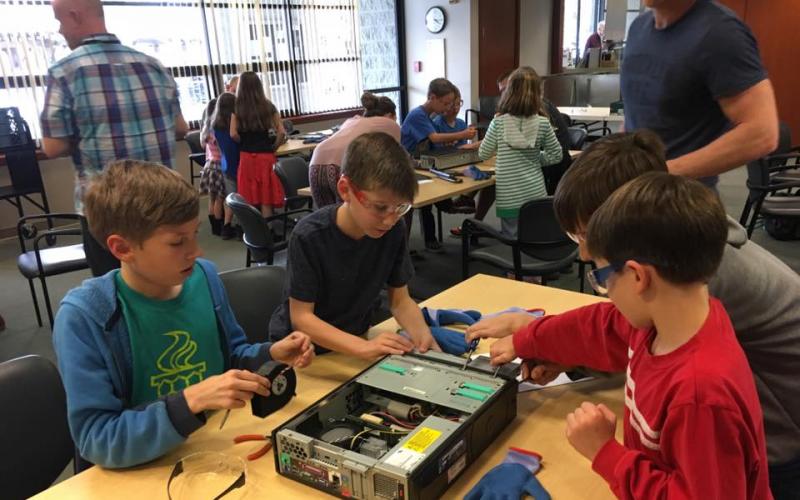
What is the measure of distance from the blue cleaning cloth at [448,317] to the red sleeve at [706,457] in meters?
0.84

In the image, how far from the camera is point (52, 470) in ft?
4.40

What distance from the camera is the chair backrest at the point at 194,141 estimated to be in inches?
245

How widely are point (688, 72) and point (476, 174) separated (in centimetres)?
225

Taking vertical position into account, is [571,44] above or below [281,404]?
above

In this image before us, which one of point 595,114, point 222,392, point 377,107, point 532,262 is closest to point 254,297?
point 222,392

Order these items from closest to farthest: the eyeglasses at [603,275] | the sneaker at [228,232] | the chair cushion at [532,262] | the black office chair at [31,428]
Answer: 1. the eyeglasses at [603,275]
2. the black office chair at [31,428]
3. the chair cushion at [532,262]
4. the sneaker at [228,232]

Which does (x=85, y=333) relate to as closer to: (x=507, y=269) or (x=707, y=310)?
(x=707, y=310)

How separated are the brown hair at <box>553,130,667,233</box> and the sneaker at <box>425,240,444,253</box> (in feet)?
12.1

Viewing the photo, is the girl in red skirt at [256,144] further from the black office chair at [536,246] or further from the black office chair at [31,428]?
the black office chair at [31,428]

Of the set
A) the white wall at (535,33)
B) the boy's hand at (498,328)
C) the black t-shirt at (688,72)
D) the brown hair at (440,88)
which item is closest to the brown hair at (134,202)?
the boy's hand at (498,328)

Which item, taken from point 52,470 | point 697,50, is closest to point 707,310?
point 697,50

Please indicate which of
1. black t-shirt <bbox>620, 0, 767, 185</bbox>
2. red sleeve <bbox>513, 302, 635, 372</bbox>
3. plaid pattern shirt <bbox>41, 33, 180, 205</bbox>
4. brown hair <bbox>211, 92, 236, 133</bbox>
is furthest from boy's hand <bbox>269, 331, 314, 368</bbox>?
brown hair <bbox>211, 92, 236, 133</bbox>

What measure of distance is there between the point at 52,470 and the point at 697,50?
6.38ft

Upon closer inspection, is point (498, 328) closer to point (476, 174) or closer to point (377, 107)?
point (476, 174)
